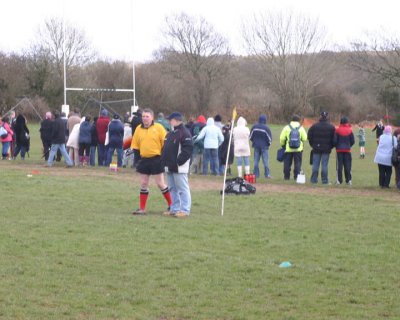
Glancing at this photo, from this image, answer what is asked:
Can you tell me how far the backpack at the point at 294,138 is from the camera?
22.0m

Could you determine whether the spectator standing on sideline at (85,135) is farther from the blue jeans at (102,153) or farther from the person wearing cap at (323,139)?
the person wearing cap at (323,139)

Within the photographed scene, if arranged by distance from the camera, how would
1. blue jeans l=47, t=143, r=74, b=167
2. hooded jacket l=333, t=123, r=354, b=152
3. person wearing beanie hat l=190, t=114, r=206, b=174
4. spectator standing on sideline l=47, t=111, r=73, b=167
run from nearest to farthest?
hooded jacket l=333, t=123, r=354, b=152 < person wearing beanie hat l=190, t=114, r=206, b=174 < spectator standing on sideline l=47, t=111, r=73, b=167 < blue jeans l=47, t=143, r=74, b=167

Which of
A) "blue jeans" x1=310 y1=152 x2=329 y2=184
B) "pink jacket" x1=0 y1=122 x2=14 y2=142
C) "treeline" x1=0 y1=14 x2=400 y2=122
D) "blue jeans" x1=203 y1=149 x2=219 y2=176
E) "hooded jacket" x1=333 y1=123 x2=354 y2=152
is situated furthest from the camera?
"treeline" x1=0 y1=14 x2=400 y2=122

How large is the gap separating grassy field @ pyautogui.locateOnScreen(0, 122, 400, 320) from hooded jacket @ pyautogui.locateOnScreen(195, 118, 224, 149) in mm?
6112

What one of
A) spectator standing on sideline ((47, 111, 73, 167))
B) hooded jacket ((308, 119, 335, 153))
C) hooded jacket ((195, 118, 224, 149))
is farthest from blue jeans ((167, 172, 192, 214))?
spectator standing on sideline ((47, 111, 73, 167))

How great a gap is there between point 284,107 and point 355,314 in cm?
7042

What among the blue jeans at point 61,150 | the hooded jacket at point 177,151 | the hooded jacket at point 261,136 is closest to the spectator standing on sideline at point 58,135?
the blue jeans at point 61,150

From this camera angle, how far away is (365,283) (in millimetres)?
9359

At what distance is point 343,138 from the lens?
2169cm

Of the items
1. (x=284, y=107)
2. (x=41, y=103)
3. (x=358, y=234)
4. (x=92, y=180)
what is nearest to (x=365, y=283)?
(x=358, y=234)

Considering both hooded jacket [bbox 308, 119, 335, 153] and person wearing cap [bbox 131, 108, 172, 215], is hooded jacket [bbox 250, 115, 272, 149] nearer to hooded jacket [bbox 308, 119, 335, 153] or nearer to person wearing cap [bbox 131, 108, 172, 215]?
hooded jacket [bbox 308, 119, 335, 153]

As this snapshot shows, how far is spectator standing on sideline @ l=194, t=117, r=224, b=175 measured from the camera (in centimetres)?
2436

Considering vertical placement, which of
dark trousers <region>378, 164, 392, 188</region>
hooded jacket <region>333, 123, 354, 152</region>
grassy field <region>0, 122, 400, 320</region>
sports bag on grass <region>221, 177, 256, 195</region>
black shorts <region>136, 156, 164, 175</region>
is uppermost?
hooded jacket <region>333, 123, 354, 152</region>

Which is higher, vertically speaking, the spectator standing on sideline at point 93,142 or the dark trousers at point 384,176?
the spectator standing on sideline at point 93,142
